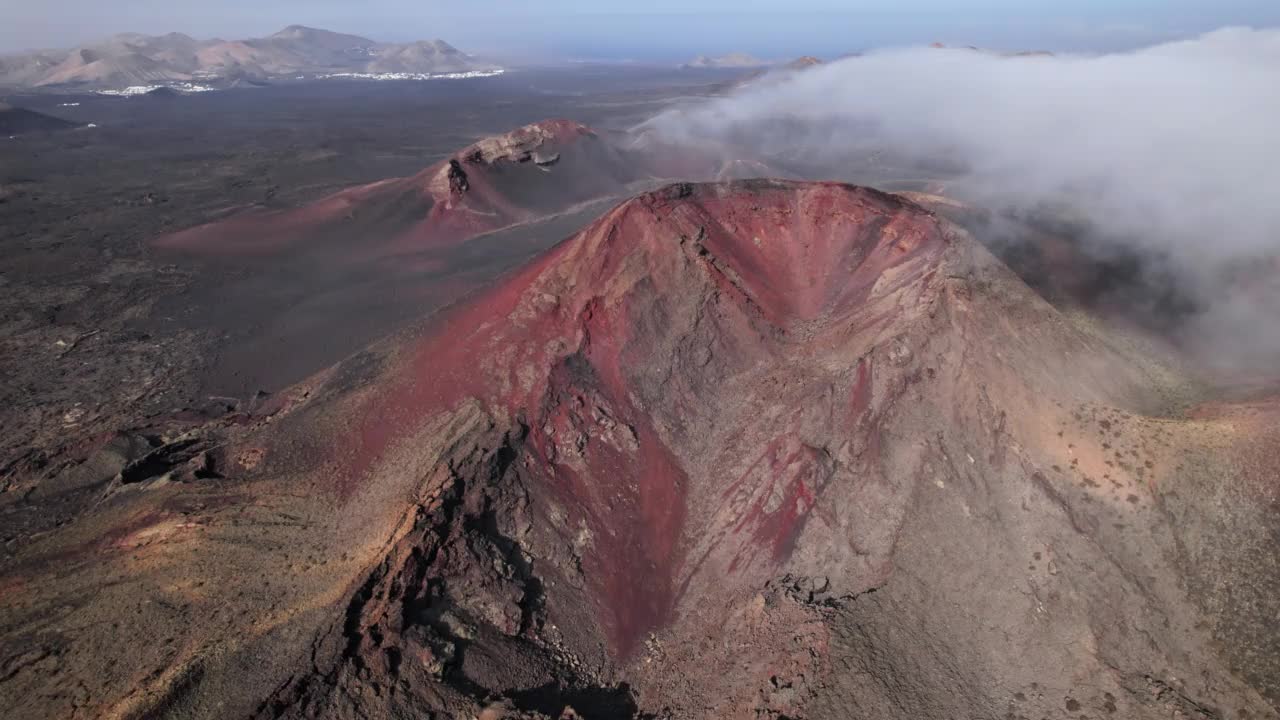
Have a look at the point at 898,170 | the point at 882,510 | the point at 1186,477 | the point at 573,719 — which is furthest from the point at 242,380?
the point at 898,170

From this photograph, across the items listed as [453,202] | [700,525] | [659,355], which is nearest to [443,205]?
[453,202]

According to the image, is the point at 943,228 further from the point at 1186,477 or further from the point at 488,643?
the point at 488,643

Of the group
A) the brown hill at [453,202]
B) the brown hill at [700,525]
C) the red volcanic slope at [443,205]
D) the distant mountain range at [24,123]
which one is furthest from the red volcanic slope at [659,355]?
the distant mountain range at [24,123]

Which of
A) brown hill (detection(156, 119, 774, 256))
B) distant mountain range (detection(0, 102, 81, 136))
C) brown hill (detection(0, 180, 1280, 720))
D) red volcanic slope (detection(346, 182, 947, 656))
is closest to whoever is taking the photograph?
brown hill (detection(0, 180, 1280, 720))

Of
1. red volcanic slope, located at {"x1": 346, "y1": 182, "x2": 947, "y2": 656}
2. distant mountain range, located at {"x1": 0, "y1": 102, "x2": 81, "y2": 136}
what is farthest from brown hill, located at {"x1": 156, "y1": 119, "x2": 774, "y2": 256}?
distant mountain range, located at {"x1": 0, "y1": 102, "x2": 81, "y2": 136}

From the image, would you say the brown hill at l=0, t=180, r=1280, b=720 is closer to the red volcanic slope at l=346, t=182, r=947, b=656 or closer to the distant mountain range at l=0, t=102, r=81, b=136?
the red volcanic slope at l=346, t=182, r=947, b=656

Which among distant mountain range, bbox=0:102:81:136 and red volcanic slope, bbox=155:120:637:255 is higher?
distant mountain range, bbox=0:102:81:136
